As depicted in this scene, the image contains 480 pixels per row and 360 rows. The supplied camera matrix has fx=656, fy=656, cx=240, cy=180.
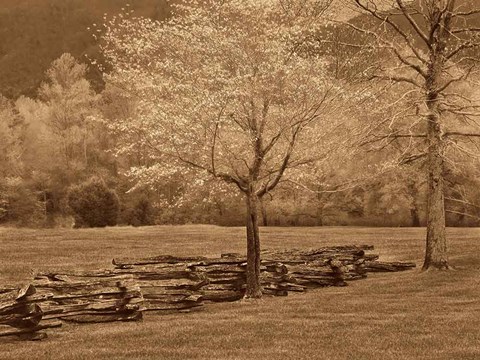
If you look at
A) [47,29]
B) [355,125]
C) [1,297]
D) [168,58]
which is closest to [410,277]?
[355,125]

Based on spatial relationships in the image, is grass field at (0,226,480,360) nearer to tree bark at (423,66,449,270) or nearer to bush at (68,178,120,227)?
tree bark at (423,66,449,270)

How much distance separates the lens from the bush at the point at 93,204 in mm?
42438

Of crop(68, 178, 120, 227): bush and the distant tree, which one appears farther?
the distant tree

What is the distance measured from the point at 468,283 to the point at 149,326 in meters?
11.1

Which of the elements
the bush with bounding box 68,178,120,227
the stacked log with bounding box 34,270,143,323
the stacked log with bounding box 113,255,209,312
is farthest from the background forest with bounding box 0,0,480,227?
the stacked log with bounding box 34,270,143,323

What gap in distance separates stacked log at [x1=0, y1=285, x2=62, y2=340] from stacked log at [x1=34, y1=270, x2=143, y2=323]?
1.04 m

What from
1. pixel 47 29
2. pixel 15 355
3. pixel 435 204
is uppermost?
pixel 47 29

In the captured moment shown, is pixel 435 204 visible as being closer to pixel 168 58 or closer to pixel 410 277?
pixel 410 277

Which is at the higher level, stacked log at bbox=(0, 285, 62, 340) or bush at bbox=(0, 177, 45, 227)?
bush at bbox=(0, 177, 45, 227)

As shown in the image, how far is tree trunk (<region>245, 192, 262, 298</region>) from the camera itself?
17.8m

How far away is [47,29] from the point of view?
131 meters

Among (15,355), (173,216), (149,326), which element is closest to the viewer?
(15,355)

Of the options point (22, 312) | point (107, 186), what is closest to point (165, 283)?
point (22, 312)

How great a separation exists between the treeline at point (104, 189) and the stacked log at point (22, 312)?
98.9ft
